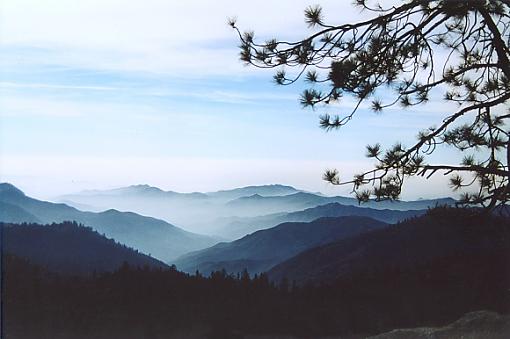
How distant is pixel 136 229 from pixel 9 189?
913 millimetres

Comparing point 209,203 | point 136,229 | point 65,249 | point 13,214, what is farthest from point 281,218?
point 13,214

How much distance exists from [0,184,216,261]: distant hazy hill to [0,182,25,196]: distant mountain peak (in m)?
0.24

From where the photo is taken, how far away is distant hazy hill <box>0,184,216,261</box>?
14.7 ft

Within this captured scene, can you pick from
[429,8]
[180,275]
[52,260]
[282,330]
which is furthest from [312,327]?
[429,8]

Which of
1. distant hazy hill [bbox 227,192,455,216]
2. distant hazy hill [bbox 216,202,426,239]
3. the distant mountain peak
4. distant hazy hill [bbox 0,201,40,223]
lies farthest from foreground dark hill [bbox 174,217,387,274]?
the distant mountain peak

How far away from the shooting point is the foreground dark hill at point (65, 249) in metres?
4.30

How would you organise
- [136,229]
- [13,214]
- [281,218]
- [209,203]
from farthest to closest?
[281,218], [209,203], [136,229], [13,214]

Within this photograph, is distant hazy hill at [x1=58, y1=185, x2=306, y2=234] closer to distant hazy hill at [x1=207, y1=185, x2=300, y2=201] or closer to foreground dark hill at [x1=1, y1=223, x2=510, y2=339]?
distant hazy hill at [x1=207, y1=185, x2=300, y2=201]

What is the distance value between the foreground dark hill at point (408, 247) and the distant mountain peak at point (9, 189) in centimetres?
179

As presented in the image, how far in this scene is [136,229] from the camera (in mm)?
4520

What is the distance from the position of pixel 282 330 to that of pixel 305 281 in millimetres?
415

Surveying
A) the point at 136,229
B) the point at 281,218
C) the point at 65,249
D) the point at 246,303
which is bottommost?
the point at 246,303

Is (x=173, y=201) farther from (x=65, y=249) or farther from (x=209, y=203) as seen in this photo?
(x=65, y=249)

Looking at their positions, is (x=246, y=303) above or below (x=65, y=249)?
below
